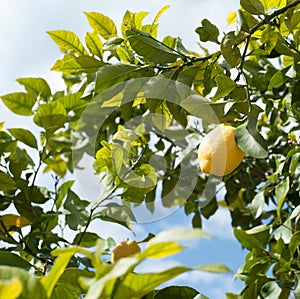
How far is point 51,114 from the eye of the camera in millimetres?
1581

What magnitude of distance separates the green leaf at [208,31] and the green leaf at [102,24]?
266mm

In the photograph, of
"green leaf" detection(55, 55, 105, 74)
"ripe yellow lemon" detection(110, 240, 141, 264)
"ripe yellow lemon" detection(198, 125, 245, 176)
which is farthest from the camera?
"green leaf" detection(55, 55, 105, 74)

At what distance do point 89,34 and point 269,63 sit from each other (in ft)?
2.95

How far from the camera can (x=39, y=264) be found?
150 centimetres

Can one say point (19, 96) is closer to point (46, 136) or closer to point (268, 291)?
point (46, 136)

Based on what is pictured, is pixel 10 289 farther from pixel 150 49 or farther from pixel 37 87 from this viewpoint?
pixel 37 87

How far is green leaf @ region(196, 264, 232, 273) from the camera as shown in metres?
0.44

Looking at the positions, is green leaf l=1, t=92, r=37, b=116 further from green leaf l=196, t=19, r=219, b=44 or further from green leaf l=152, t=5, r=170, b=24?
green leaf l=196, t=19, r=219, b=44

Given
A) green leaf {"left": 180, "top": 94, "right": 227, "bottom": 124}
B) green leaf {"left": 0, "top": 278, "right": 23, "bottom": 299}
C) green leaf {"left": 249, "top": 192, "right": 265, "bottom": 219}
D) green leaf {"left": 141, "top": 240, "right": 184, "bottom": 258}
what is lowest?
green leaf {"left": 0, "top": 278, "right": 23, "bottom": 299}

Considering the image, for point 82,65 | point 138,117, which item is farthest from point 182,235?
point 138,117

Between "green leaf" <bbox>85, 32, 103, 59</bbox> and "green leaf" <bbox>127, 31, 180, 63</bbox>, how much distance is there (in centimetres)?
20

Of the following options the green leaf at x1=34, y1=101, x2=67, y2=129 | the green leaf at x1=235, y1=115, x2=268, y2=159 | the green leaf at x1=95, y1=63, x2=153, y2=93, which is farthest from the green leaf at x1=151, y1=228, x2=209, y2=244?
the green leaf at x1=34, y1=101, x2=67, y2=129

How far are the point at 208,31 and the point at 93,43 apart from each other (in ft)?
1.02

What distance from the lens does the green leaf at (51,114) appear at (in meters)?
1.57
